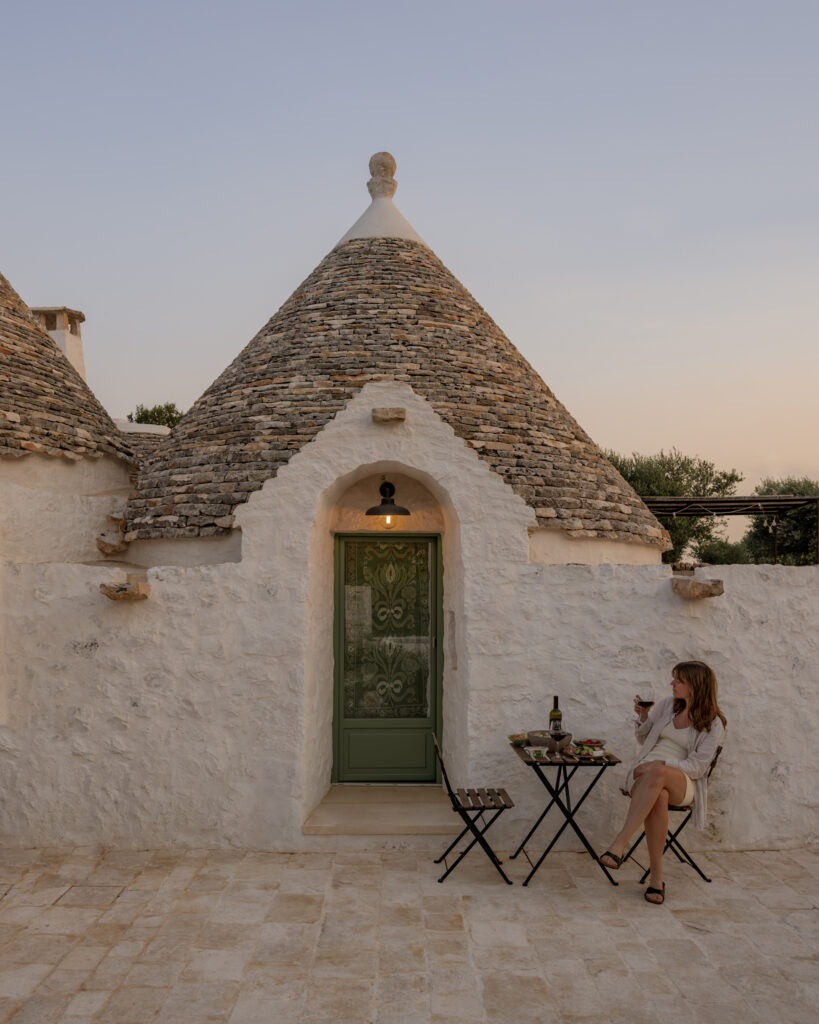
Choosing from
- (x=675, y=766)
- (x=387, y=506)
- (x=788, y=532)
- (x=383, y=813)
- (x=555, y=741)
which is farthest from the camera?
(x=788, y=532)

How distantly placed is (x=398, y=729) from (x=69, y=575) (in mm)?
3258

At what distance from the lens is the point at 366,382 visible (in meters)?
7.18

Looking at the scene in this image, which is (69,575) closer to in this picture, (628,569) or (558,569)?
(558,569)

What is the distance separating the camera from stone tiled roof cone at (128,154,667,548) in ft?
22.7

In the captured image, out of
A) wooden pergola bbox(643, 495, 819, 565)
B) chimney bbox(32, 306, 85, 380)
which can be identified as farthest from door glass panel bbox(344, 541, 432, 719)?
chimney bbox(32, 306, 85, 380)

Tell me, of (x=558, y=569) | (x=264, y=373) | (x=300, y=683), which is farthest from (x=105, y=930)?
(x=264, y=373)

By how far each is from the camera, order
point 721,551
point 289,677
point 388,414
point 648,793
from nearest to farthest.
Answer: point 648,793, point 289,677, point 388,414, point 721,551

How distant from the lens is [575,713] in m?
6.09

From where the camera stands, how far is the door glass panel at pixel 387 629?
24.2 ft

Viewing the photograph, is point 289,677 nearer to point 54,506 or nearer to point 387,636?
point 387,636

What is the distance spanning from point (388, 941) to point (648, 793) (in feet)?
6.07

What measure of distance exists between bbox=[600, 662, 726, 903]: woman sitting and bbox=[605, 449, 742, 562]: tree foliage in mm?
20404

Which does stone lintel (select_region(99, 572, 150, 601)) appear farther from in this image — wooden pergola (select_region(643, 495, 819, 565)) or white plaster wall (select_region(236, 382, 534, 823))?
wooden pergola (select_region(643, 495, 819, 565))

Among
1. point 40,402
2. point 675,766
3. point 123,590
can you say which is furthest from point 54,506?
point 675,766
